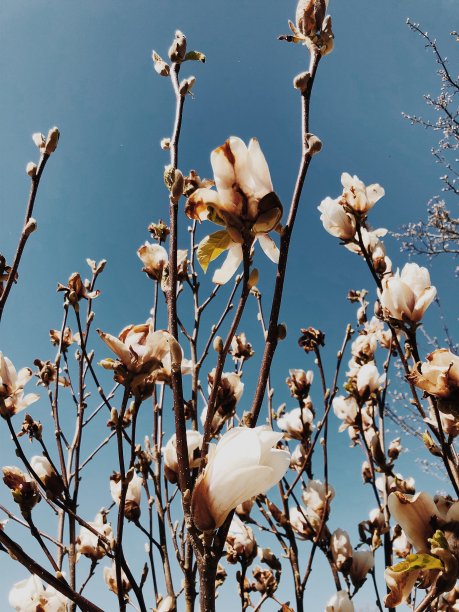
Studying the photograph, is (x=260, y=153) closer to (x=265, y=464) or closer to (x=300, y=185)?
(x=300, y=185)

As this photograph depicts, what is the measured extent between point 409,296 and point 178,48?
2.34 feet

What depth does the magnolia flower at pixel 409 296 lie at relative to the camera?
1006 mm

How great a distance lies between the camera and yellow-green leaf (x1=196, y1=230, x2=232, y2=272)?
68 centimetres

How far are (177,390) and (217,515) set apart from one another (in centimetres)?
15

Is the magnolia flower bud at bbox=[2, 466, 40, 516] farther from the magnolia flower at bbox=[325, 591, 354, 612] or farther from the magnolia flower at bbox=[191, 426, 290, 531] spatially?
the magnolia flower at bbox=[325, 591, 354, 612]

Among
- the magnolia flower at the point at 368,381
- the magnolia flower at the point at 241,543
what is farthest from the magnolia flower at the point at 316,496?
the magnolia flower at the point at 368,381

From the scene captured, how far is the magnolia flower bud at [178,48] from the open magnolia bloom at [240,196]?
42cm

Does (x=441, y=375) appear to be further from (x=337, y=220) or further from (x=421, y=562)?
(x=337, y=220)

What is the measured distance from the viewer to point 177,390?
58cm

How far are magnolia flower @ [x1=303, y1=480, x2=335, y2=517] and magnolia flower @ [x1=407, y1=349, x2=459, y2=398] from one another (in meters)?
0.97

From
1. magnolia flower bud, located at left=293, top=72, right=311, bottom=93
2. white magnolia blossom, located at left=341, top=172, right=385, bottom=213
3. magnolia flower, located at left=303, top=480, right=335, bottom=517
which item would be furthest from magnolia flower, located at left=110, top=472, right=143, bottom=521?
magnolia flower bud, located at left=293, top=72, right=311, bottom=93

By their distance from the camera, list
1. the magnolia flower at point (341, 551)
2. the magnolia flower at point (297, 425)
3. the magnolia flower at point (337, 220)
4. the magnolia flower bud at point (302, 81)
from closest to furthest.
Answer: the magnolia flower bud at point (302, 81) < the magnolia flower at point (337, 220) < the magnolia flower at point (341, 551) < the magnolia flower at point (297, 425)

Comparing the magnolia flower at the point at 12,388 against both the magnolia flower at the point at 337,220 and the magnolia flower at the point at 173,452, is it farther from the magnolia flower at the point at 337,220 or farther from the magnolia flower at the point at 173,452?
the magnolia flower at the point at 337,220

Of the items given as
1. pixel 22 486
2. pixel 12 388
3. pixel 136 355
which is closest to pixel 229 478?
pixel 136 355
